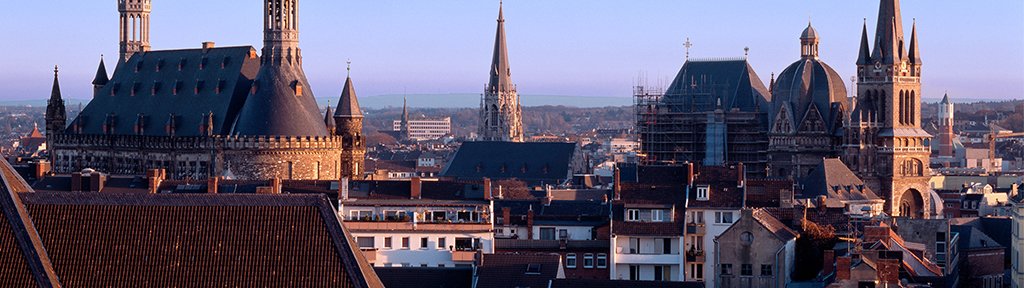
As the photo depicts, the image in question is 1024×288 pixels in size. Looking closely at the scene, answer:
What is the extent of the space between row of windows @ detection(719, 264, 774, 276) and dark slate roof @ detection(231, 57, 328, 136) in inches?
1480

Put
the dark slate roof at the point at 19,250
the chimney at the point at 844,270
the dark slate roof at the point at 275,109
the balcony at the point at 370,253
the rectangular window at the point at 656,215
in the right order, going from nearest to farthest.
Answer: the dark slate roof at the point at 19,250
the chimney at the point at 844,270
the balcony at the point at 370,253
the rectangular window at the point at 656,215
the dark slate roof at the point at 275,109

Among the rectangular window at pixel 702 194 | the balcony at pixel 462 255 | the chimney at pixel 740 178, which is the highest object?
the chimney at pixel 740 178

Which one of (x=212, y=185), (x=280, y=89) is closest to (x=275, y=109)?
(x=280, y=89)

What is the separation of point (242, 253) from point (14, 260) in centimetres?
502

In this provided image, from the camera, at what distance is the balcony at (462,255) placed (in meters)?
70.5

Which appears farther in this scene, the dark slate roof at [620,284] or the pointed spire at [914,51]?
the pointed spire at [914,51]

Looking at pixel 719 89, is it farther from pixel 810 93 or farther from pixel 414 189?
pixel 414 189

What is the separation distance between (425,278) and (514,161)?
338ft

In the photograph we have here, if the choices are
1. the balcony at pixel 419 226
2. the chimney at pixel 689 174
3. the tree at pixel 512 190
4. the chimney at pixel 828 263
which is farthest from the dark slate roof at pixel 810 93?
the chimney at pixel 828 263

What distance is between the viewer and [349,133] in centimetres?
10112

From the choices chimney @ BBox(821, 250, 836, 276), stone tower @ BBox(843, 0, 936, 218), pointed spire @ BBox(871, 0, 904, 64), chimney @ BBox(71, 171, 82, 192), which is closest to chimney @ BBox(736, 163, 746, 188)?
chimney @ BBox(821, 250, 836, 276)

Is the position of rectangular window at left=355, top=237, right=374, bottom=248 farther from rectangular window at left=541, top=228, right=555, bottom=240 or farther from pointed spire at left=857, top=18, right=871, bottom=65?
pointed spire at left=857, top=18, right=871, bottom=65

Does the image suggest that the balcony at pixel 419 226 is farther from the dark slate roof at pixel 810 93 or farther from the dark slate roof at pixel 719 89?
the dark slate roof at pixel 719 89

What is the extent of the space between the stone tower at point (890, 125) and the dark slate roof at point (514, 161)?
4189cm
